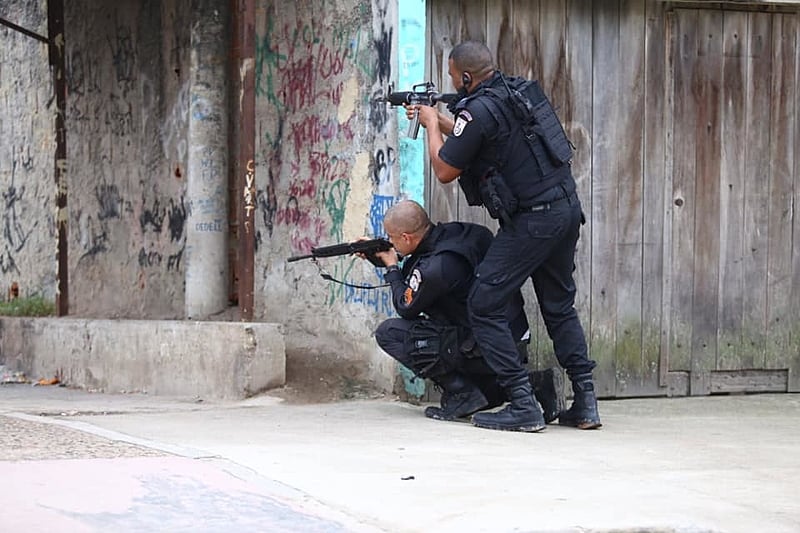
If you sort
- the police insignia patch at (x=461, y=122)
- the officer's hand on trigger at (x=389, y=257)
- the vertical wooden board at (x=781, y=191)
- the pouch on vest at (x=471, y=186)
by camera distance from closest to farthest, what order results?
the police insignia patch at (x=461, y=122) → the pouch on vest at (x=471, y=186) → the officer's hand on trigger at (x=389, y=257) → the vertical wooden board at (x=781, y=191)

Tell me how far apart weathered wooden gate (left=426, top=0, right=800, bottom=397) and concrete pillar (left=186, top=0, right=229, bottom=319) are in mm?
2016

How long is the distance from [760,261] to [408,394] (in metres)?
2.23

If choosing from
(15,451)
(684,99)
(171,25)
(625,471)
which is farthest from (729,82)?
(15,451)

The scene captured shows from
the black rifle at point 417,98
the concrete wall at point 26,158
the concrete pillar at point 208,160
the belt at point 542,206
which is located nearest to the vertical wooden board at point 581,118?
the black rifle at point 417,98

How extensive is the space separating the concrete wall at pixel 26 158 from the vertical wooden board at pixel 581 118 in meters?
4.50

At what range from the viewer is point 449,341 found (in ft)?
19.7

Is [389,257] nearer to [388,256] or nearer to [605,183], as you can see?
[388,256]

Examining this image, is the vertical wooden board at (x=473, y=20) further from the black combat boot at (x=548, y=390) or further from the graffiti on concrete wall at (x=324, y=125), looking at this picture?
the black combat boot at (x=548, y=390)

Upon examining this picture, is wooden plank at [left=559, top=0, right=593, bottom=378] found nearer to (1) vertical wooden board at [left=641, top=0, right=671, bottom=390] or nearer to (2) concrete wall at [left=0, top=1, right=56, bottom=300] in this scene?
(1) vertical wooden board at [left=641, top=0, right=671, bottom=390]

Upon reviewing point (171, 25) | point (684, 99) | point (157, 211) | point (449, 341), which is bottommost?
point (449, 341)

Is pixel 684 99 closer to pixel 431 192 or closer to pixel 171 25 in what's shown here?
pixel 431 192

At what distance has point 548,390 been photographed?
6156mm

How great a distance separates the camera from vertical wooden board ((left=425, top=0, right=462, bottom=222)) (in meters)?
6.71

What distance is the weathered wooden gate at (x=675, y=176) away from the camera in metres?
6.98
